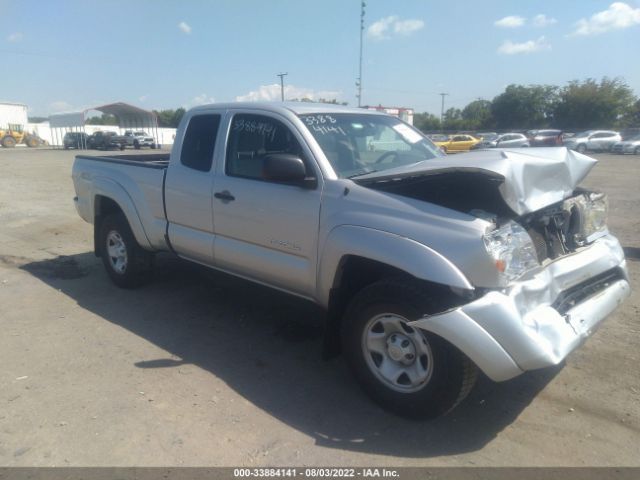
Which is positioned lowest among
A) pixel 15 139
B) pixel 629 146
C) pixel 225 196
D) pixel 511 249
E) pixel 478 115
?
pixel 511 249

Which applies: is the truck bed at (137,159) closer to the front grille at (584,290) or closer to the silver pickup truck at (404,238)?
the silver pickup truck at (404,238)

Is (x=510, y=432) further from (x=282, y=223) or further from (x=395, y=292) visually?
(x=282, y=223)

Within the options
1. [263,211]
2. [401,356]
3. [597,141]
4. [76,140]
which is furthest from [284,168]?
[76,140]

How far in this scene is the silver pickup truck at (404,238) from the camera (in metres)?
2.88

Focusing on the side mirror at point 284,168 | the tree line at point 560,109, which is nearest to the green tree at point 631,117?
the tree line at point 560,109

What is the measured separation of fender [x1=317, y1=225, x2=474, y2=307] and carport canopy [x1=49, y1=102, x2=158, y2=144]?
51.1 m

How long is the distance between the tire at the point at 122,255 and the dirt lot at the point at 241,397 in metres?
0.26

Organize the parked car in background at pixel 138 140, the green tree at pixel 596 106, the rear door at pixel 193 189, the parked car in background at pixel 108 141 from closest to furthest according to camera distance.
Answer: the rear door at pixel 193 189, the parked car in background at pixel 108 141, the parked car in background at pixel 138 140, the green tree at pixel 596 106

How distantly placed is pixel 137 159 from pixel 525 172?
5288 mm

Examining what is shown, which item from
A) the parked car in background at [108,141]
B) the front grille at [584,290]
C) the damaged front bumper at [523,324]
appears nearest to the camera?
the damaged front bumper at [523,324]

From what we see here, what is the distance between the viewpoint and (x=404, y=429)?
3156 mm

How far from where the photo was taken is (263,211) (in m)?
4.00

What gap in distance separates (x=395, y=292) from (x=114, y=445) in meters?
1.89

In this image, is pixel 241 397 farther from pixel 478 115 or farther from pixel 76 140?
pixel 478 115
